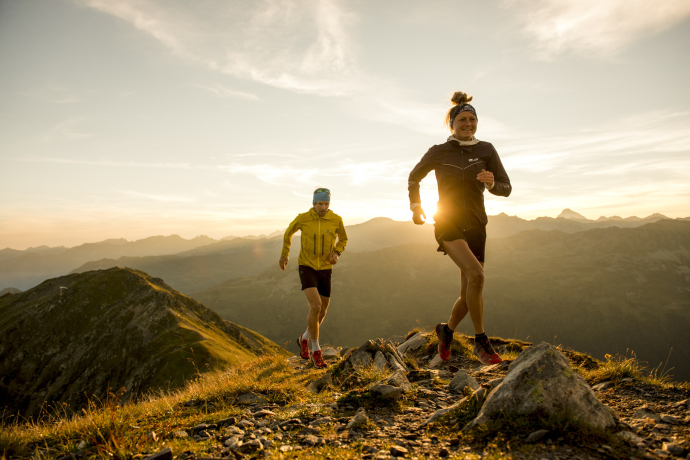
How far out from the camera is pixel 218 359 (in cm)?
4912

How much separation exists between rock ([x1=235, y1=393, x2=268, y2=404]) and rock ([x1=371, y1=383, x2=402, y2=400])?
164 cm

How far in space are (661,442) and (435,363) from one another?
5.17 m

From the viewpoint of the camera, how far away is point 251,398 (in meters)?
5.21

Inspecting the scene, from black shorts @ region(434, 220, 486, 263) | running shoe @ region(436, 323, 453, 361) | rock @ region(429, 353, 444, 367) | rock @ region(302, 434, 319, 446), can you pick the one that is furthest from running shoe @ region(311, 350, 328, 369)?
rock @ region(302, 434, 319, 446)

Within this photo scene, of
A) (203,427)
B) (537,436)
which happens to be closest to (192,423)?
(203,427)

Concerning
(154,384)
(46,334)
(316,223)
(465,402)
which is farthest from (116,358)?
(465,402)

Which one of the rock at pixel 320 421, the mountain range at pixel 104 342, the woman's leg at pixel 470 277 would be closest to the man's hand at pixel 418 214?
the woman's leg at pixel 470 277

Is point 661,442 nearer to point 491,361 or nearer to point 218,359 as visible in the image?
point 491,361

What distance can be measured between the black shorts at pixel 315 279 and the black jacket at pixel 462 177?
3.33 metres

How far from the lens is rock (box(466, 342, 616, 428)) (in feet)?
10.8

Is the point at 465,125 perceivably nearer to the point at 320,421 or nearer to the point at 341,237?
the point at 341,237

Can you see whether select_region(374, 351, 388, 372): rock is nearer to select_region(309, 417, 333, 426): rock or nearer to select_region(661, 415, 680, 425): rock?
select_region(309, 417, 333, 426): rock

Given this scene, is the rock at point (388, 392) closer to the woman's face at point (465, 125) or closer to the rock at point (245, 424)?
the rock at point (245, 424)

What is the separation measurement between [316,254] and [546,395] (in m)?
5.95
